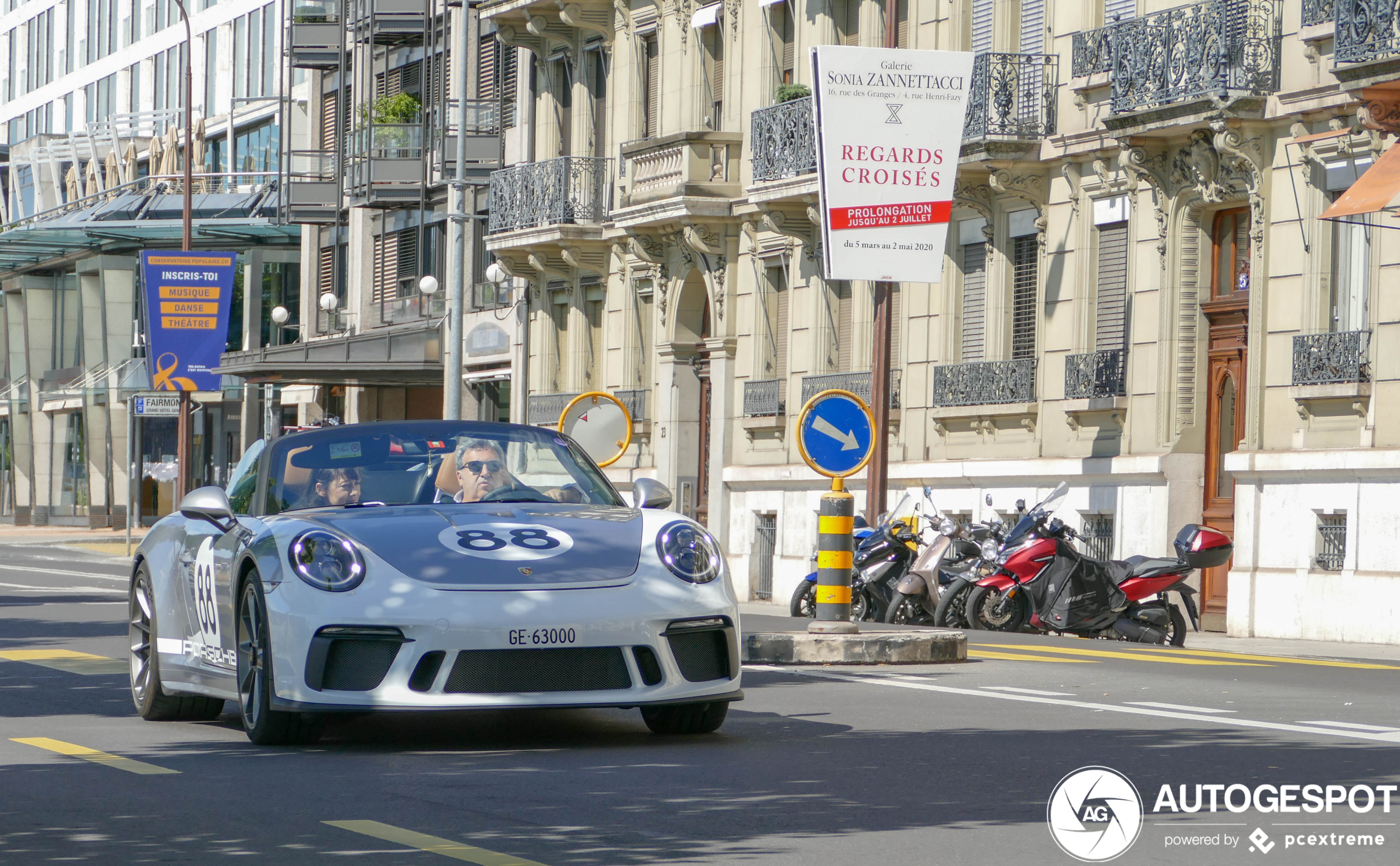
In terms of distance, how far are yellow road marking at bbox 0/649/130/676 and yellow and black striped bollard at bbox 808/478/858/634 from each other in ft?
14.8

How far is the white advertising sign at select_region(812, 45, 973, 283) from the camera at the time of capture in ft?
59.7

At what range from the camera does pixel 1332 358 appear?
73.4 feet

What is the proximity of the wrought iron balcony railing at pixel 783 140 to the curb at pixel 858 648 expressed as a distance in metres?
15.3

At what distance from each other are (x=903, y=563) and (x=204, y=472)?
4165 centimetres

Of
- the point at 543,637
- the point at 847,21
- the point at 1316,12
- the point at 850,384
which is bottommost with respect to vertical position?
the point at 543,637

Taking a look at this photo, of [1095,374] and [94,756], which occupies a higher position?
[1095,374]

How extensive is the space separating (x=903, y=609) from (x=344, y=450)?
12.4 metres

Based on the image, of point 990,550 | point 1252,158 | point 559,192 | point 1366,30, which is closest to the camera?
point 1366,30

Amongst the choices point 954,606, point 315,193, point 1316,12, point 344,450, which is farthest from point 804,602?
point 315,193

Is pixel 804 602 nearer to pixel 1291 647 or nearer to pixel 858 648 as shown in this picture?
pixel 1291 647

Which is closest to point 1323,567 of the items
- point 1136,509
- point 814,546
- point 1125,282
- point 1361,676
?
point 1136,509

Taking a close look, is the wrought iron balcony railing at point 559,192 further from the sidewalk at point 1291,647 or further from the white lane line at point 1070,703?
the white lane line at point 1070,703

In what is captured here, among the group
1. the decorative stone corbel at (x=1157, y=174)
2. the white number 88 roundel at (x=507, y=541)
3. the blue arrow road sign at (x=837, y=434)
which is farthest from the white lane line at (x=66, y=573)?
the white number 88 roundel at (x=507, y=541)

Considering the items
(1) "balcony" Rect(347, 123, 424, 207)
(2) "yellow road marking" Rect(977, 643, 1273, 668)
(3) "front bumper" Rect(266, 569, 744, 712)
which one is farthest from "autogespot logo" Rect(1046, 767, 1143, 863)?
(1) "balcony" Rect(347, 123, 424, 207)
